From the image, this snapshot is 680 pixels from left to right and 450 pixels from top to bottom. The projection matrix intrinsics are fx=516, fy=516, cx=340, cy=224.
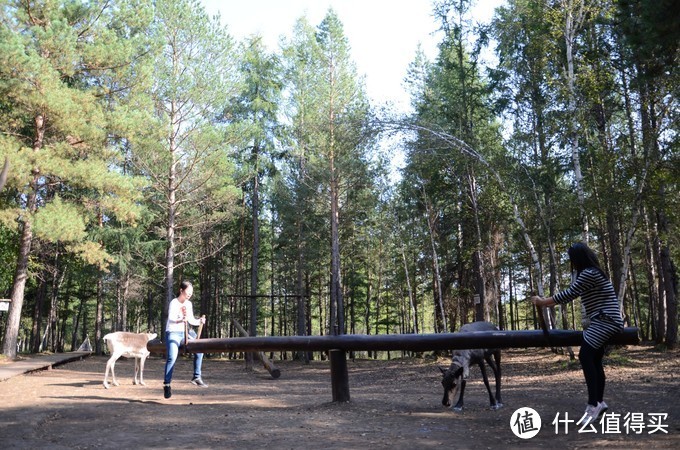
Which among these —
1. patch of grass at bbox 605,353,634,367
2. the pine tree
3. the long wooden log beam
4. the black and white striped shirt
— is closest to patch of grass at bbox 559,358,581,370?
patch of grass at bbox 605,353,634,367

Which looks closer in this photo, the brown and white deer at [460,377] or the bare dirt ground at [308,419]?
the bare dirt ground at [308,419]

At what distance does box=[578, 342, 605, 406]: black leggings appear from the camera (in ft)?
17.8

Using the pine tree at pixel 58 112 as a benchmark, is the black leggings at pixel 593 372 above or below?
below

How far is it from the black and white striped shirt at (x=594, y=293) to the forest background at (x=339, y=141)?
4049 mm

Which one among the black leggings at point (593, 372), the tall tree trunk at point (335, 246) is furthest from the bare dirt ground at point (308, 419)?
the tall tree trunk at point (335, 246)

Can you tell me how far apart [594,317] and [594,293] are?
0.84ft

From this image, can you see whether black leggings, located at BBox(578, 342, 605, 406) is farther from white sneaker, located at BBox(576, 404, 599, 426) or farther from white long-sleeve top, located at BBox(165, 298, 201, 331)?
white long-sleeve top, located at BBox(165, 298, 201, 331)

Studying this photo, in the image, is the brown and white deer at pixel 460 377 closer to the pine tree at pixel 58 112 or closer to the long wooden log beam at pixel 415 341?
the long wooden log beam at pixel 415 341

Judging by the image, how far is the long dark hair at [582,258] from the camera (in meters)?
5.63

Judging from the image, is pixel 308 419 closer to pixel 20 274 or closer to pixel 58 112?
pixel 58 112

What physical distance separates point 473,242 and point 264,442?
1720 cm

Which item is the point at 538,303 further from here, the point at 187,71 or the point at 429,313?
the point at 429,313

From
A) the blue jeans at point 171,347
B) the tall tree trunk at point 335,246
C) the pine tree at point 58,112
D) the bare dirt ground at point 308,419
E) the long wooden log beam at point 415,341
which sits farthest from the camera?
the tall tree trunk at point 335,246

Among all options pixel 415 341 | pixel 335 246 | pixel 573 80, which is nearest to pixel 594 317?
pixel 415 341
